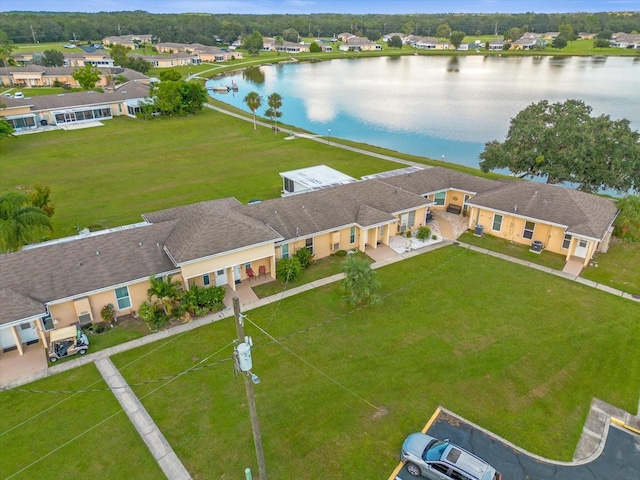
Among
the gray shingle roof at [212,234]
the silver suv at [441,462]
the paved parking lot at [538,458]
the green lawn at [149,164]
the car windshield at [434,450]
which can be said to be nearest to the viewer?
the silver suv at [441,462]

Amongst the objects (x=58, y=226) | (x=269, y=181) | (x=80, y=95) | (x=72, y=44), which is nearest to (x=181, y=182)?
(x=269, y=181)

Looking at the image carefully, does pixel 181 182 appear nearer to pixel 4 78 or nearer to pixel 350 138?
pixel 350 138

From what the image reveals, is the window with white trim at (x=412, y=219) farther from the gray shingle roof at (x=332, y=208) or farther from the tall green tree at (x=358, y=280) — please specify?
the tall green tree at (x=358, y=280)

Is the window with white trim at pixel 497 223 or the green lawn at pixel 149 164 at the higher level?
the window with white trim at pixel 497 223

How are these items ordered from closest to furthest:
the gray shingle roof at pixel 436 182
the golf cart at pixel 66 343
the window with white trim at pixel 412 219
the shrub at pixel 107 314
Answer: the golf cart at pixel 66 343
the shrub at pixel 107 314
the window with white trim at pixel 412 219
the gray shingle roof at pixel 436 182

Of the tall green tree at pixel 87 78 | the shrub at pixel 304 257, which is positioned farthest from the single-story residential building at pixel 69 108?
the shrub at pixel 304 257

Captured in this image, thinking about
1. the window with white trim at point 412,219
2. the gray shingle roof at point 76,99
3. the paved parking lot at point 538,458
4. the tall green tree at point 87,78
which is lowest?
the paved parking lot at point 538,458
